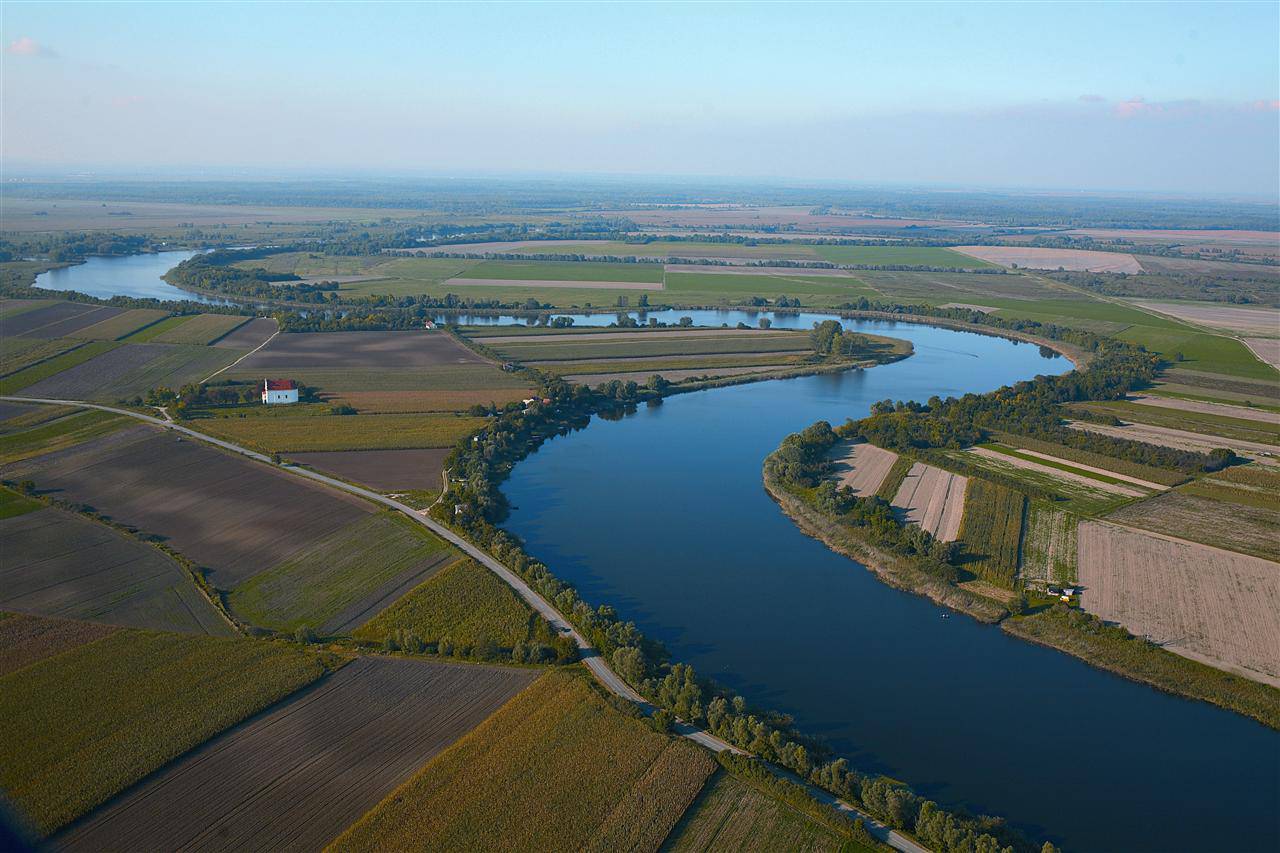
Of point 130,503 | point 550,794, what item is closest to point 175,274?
point 130,503

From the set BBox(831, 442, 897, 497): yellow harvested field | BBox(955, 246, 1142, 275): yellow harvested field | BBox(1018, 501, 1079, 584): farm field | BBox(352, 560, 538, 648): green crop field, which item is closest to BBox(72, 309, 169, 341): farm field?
BBox(352, 560, 538, 648): green crop field

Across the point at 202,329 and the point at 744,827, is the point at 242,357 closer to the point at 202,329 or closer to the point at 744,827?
the point at 202,329

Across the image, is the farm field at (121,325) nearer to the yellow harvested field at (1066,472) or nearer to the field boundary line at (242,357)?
the field boundary line at (242,357)

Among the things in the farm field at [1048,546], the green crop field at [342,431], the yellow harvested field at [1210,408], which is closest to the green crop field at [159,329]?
the green crop field at [342,431]

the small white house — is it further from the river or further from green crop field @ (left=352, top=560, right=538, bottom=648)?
green crop field @ (left=352, top=560, right=538, bottom=648)

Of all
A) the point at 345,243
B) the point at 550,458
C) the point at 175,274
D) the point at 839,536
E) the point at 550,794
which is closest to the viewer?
the point at 550,794

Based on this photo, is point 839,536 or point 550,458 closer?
point 839,536

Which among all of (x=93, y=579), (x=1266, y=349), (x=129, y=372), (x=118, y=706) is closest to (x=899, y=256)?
(x=1266, y=349)

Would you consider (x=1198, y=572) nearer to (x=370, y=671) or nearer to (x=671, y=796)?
(x=671, y=796)
